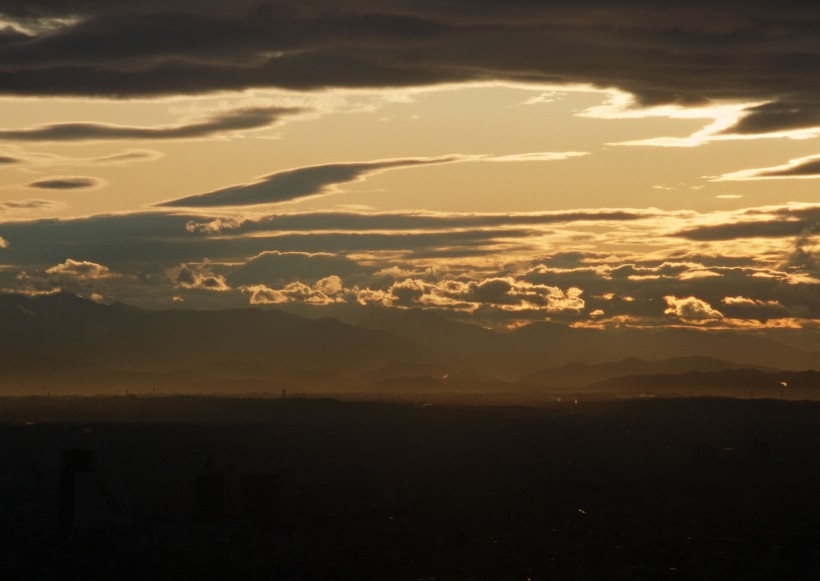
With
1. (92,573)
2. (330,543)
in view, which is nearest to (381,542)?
(330,543)

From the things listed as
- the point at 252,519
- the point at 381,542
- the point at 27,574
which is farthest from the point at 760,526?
the point at 27,574

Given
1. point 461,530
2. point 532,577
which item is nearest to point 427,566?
point 532,577

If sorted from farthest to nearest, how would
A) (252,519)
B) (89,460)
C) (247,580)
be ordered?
(252,519) < (89,460) < (247,580)

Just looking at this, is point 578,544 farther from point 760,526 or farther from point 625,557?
point 760,526

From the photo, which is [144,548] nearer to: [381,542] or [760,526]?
[381,542]

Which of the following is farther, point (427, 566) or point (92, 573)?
point (427, 566)

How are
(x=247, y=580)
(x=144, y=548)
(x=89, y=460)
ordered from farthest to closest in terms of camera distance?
(x=89, y=460)
(x=144, y=548)
(x=247, y=580)

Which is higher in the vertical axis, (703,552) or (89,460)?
(89,460)

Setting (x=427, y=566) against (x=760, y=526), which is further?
(x=760, y=526)

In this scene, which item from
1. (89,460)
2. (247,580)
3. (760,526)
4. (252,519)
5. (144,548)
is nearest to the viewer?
(247,580)
